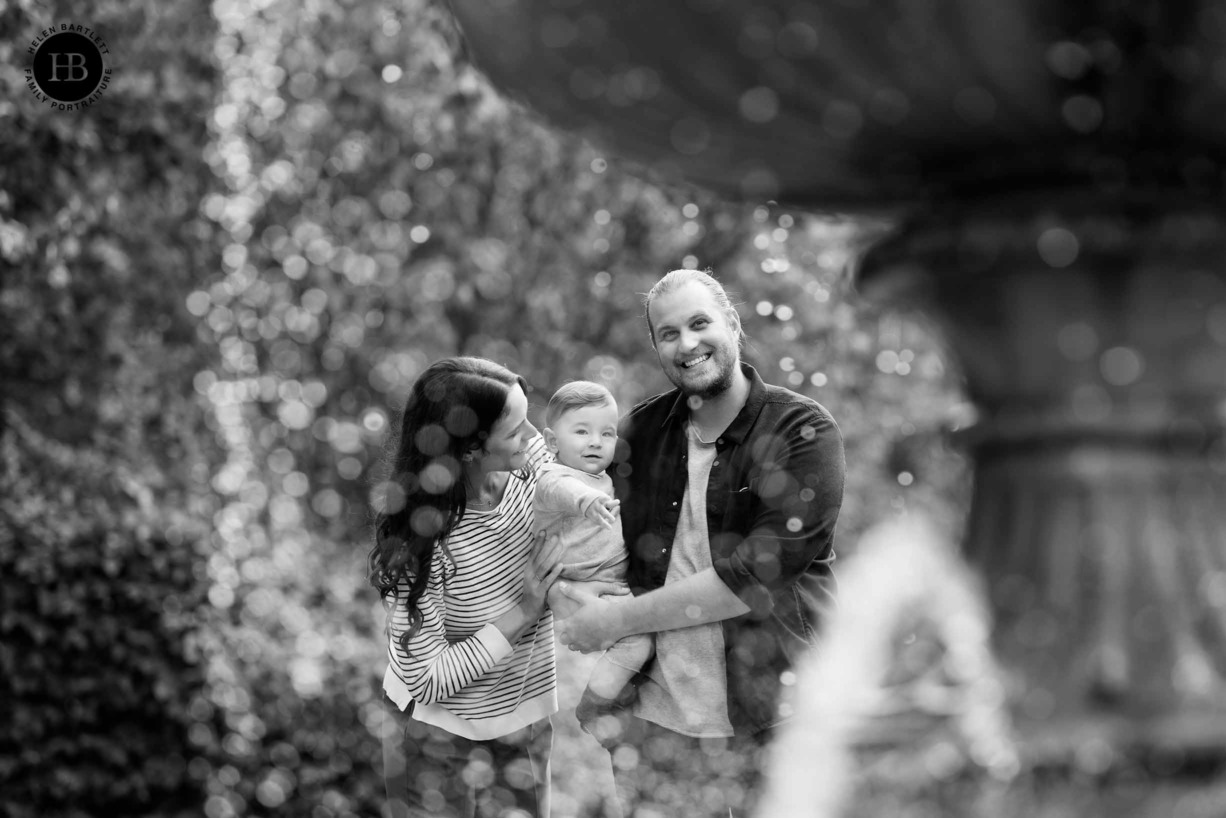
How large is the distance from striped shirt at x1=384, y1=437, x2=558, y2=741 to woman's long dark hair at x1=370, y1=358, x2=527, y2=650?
0.04 meters

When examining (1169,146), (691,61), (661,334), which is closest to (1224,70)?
(1169,146)

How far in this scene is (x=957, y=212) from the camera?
4.80 feet

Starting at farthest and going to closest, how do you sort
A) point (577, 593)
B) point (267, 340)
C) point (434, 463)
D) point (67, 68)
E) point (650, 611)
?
1. point (267, 340)
2. point (67, 68)
3. point (434, 463)
4. point (577, 593)
5. point (650, 611)

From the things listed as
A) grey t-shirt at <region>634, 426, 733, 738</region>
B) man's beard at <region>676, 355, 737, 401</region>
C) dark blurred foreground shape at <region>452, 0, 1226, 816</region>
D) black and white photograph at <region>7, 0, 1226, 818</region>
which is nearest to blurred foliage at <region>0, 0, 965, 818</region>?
black and white photograph at <region>7, 0, 1226, 818</region>

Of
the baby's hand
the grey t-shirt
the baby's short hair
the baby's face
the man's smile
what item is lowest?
the grey t-shirt

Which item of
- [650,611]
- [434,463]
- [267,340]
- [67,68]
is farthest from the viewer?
[267,340]

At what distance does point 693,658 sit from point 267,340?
5646mm

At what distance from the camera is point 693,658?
9.31 ft

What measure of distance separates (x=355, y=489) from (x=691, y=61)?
6942mm

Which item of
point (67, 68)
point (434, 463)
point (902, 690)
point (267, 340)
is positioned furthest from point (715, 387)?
Result: point (267, 340)

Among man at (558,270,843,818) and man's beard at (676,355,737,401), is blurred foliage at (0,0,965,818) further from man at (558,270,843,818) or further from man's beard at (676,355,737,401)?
man's beard at (676,355,737,401)

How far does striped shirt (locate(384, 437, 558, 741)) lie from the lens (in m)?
3.05

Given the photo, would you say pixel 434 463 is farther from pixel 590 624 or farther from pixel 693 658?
pixel 693 658

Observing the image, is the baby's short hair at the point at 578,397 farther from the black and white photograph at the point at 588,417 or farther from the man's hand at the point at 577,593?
the man's hand at the point at 577,593
